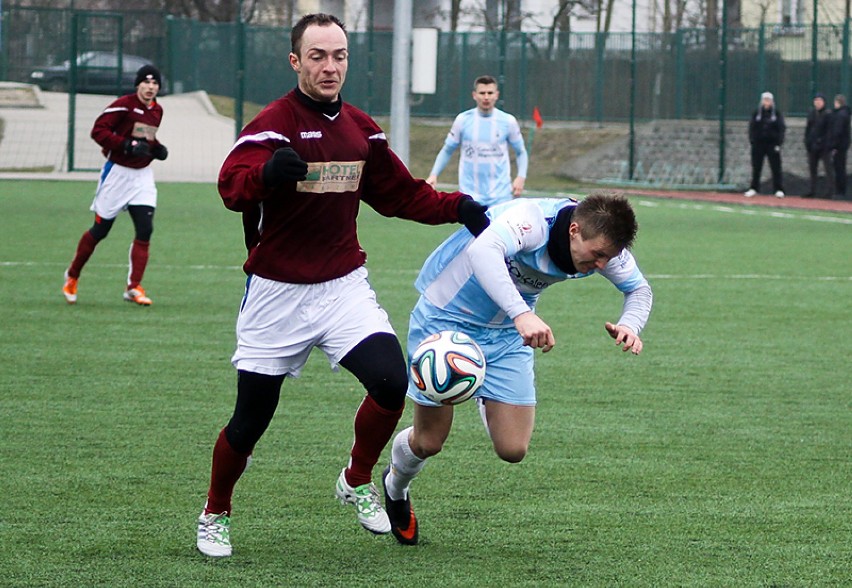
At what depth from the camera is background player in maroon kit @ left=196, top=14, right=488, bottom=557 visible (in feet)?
16.2

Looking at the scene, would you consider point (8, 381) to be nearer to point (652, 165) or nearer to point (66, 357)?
point (66, 357)

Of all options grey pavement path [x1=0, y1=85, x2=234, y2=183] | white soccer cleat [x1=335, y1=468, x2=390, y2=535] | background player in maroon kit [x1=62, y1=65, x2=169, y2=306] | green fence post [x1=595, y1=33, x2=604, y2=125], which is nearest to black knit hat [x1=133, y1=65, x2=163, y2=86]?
background player in maroon kit [x1=62, y1=65, x2=169, y2=306]

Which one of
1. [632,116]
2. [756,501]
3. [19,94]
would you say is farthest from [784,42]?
[756,501]

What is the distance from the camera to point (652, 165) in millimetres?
33312

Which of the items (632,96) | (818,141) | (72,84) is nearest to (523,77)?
(632,96)

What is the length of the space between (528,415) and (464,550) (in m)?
0.58

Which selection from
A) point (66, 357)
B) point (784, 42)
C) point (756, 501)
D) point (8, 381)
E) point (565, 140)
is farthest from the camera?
point (565, 140)

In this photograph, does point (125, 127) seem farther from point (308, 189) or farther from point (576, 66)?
point (576, 66)

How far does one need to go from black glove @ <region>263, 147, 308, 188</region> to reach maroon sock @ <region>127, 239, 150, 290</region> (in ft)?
23.8

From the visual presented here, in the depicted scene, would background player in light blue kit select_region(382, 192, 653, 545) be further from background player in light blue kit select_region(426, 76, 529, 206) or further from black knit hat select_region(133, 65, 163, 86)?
background player in light blue kit select_region(426, 76, 529, 206)

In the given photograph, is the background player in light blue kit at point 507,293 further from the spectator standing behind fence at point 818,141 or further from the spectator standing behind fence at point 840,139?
the spectator standing behind fence at point 818,141

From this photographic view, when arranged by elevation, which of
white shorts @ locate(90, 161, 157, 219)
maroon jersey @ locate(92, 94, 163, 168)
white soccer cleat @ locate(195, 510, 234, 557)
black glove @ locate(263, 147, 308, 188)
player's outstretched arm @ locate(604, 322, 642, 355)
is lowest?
white soccer cleat @ locate(195, 510, 234, 557)

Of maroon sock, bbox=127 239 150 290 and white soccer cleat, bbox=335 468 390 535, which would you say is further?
maroon sock, bbox=127 239 150 290

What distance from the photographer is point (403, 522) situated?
5.29 metres
